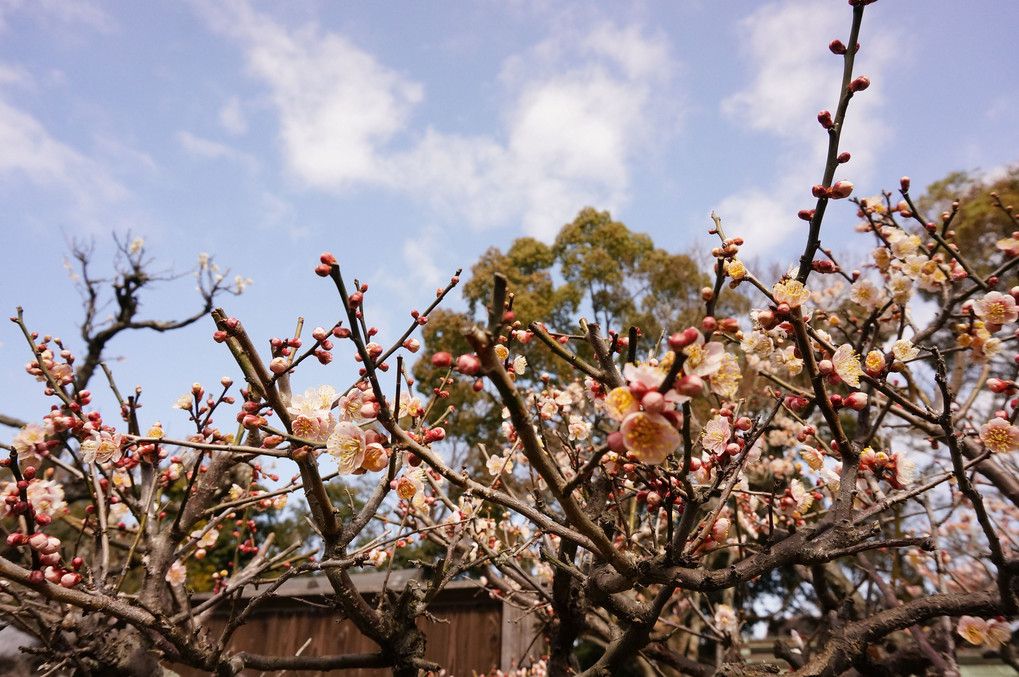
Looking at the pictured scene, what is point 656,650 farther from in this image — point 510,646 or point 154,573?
point 154,573

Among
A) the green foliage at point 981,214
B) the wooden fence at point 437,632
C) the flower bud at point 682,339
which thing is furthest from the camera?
the green foliage at point 981,214

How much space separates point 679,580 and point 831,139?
152cm

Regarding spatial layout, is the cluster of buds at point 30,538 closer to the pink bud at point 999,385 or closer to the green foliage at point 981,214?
the pink bud at point 999,385

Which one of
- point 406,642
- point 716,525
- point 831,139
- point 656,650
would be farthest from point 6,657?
point 831,139

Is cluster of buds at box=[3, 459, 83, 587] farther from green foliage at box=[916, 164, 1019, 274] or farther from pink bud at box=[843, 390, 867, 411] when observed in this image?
green foliage at box=[916, 164, 1019, 274]

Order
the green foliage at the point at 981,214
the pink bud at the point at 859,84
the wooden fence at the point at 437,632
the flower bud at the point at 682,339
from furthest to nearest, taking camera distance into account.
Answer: the green foliage at the point at 981,214 < the wooden fence at the point at 437,632 < the pink bud at the point at 859,84 < the flower bud at the point at 682,339

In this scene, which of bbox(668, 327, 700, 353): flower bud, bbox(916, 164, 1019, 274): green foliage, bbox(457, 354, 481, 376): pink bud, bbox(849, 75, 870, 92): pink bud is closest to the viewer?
bbox(668, 327, 700, 353): flower bud

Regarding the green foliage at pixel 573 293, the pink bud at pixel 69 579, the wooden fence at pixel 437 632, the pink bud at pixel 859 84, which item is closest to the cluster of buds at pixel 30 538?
the pink bud at pixel 69 579

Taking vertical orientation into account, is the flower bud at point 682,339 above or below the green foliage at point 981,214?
below

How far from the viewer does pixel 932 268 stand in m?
2.76

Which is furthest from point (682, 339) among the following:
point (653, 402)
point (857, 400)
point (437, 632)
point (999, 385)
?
point (437, 632)

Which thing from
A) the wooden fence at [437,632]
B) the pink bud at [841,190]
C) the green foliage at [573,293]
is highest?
the green foliage at [573,293]

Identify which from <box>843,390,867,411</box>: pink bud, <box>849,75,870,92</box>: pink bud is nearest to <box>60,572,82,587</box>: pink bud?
<box>843,390,867,411</box>: pink bud

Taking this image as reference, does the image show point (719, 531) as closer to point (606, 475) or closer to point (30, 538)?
point (606, 475)
